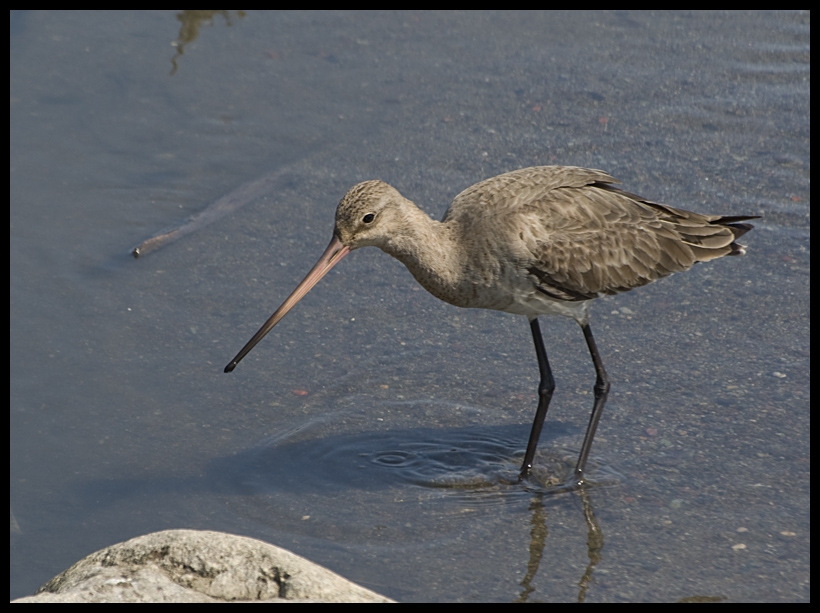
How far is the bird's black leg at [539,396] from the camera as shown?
6.07 metres

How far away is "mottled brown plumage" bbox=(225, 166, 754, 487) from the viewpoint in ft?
18.4

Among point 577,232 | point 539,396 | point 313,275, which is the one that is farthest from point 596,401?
point 313,275

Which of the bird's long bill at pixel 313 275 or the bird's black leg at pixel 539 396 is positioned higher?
the bird's long bill at pixel 313 275

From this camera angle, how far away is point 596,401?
6133mm

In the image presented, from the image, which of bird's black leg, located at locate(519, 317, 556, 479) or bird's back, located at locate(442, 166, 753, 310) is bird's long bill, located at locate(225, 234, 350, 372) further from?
bird's black leg, located at locate(519, 317, 556, 479)

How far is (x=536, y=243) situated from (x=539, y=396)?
0.96m

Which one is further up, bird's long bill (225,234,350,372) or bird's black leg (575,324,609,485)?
bird's long bill (225,234,350,372)

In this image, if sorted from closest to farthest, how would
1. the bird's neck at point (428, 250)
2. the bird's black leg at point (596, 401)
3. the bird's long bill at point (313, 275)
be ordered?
the bird's long bill at point (313, 275)
the bird's neck at point (428, 250)
the bird's black leg at point (596, 401)

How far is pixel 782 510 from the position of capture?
220 inches

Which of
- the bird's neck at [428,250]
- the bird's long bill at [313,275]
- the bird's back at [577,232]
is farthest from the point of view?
the bird's back at [577,232]

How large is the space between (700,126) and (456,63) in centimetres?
230

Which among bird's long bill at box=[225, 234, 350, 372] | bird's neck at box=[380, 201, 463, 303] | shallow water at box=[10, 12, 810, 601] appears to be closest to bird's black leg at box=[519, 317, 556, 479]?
shallow water at box=[10, 12, 810, 601]

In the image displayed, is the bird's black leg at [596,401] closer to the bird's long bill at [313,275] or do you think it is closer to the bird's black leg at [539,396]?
the bird's black leg at [539,396]

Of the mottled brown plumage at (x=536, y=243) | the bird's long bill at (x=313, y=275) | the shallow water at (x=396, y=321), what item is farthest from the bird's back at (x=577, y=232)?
the shallow water at (x=396, y=321)
